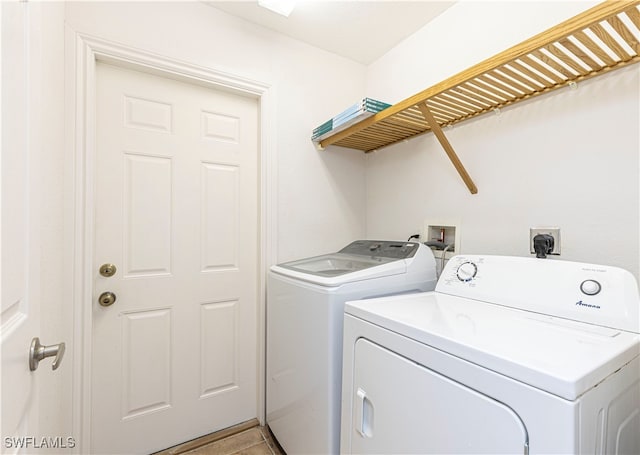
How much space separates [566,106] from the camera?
115 centimetres

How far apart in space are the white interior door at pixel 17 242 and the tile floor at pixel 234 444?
1094 mm

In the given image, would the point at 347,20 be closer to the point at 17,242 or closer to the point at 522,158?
the point at 522,158

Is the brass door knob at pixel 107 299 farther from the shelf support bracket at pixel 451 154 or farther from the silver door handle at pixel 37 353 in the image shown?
the shelf support bracket at pixel 451 154

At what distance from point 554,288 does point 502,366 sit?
499 millimetres

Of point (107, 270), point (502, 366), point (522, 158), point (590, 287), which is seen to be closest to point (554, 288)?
point (590, 287)

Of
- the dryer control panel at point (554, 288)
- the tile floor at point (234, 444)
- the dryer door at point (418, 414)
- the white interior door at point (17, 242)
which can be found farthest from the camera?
the tile floor at point (234, 444)

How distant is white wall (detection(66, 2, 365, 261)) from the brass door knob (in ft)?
2.89

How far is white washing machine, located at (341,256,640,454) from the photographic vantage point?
556mm

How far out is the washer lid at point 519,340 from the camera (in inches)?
21.8

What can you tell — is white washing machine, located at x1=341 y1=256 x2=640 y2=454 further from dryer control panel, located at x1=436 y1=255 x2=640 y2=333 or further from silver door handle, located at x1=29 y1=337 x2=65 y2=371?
silver door handle, located at x1=29 y1=337 x2=65 y2=371

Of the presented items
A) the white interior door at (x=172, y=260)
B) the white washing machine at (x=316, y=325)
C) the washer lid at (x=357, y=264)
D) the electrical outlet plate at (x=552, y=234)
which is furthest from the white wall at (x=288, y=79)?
the electrical outlet plate at (x=552, y=234)

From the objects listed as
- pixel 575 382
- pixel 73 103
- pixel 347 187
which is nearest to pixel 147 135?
pixel 73 103

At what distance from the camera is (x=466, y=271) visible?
1.19 metres

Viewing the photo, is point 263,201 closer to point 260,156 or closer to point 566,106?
point 260,156
